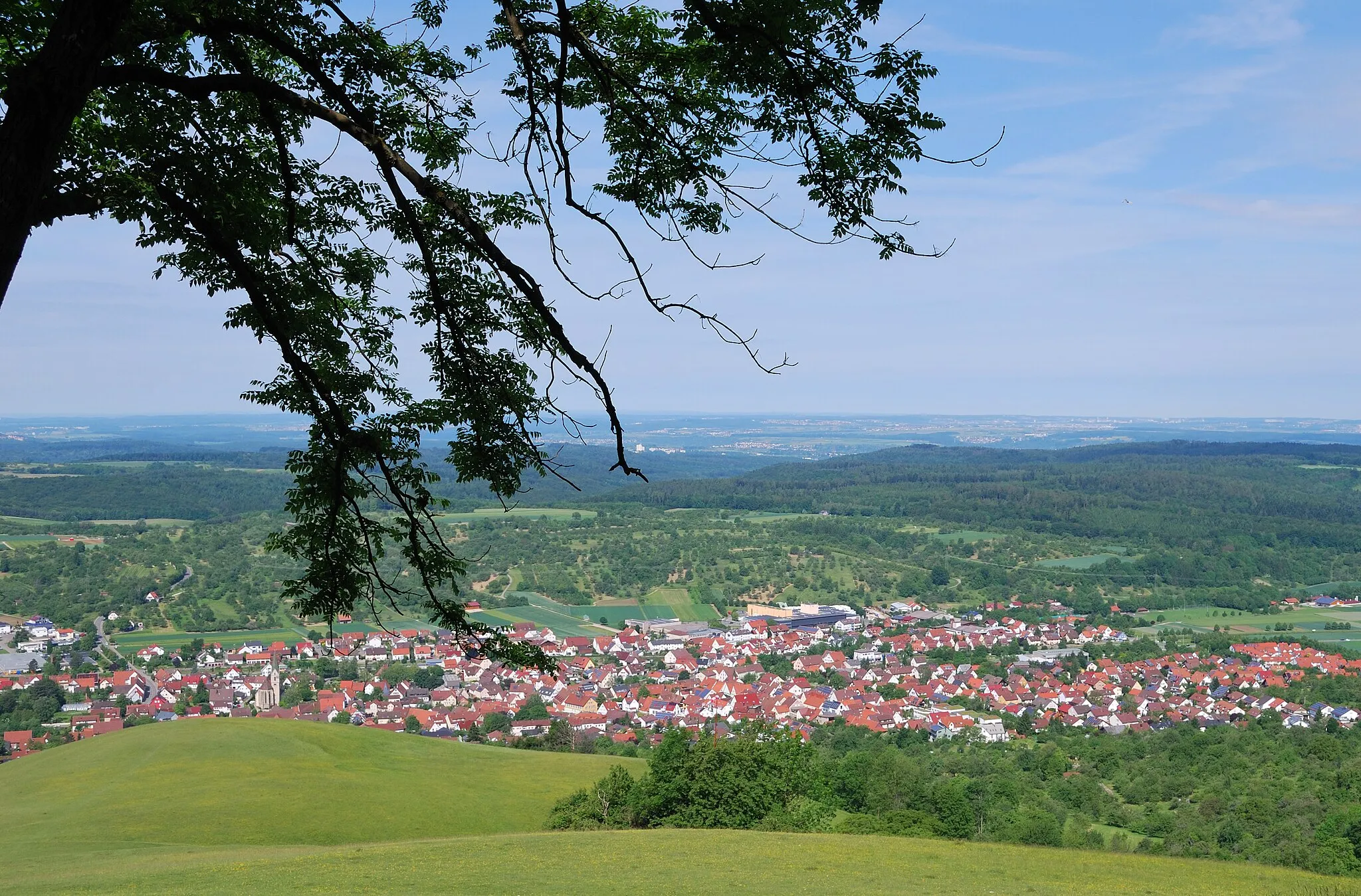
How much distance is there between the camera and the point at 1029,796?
25.6 metres

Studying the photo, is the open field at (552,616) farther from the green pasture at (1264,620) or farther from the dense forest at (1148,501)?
the dense forest at (1148,501)

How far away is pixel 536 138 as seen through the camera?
3379 mm

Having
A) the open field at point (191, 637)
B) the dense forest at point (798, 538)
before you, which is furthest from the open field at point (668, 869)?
the dense forest at point (798, 538)

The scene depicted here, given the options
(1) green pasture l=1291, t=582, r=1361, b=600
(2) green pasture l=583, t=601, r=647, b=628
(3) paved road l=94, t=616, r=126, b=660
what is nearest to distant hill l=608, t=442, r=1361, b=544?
(1) green pasture l=1291, t=582, r=1361, b=600

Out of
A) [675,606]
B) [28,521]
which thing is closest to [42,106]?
[675,606]

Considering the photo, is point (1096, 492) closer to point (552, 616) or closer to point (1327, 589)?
point (1327, 589)

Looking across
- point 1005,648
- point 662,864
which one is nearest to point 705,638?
point 1005,648

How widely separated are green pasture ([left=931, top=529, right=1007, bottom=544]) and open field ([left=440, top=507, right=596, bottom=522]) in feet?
122

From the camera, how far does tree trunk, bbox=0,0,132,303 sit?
95.2 inches

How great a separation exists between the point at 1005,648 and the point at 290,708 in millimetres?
40064

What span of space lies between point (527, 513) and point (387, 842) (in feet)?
295

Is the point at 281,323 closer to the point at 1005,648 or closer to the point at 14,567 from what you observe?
the point at 1005,648

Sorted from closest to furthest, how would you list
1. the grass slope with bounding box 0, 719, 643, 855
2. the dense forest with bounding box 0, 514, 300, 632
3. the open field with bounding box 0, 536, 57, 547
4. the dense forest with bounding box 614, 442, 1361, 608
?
the grass slope with bounding box 0, 719, 643, 855 → the dense forest with bounding box 0, 514, 300, 632 → the open field with bounding box 0, 536, 57, 547 → the dense forest with bounding box 614, 442, 1361, 608

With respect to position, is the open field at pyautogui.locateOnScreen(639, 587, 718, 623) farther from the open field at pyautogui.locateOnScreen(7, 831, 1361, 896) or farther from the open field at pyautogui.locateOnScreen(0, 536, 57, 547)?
the open field at pyautogui.locateOnScreen(7, 831, 1361, 896)
